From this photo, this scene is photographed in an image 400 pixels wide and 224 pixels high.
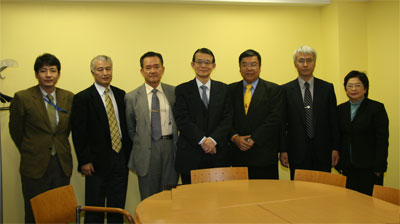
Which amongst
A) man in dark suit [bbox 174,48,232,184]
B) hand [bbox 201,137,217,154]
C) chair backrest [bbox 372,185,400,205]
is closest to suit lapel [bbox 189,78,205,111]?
man in dark suit [bbox 174,48,232,184]

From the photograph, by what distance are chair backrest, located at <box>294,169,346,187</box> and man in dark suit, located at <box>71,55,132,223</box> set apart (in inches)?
75.0

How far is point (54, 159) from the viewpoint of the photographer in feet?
11.4

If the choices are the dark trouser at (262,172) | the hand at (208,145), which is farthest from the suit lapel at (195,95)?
the dark trouser at (262,172)

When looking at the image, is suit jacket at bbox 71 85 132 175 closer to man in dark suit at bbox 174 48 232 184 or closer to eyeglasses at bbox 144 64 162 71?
eyeglasses at bbox 144 64 162 71

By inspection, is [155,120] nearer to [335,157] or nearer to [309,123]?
[309,123]

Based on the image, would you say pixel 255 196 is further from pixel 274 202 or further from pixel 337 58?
pixel 337 58

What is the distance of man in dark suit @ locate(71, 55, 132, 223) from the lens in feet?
11.4

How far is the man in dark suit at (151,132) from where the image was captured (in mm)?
3533

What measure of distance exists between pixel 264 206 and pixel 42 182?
96.7 inches

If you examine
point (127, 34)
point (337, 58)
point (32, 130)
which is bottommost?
point (32, 130)

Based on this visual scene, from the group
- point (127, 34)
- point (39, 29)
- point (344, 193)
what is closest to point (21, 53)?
point (39, 29)

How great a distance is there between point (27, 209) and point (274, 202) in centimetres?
271

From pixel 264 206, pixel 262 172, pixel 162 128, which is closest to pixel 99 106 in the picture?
pixel 162 128

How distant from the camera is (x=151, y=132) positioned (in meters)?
3.58
